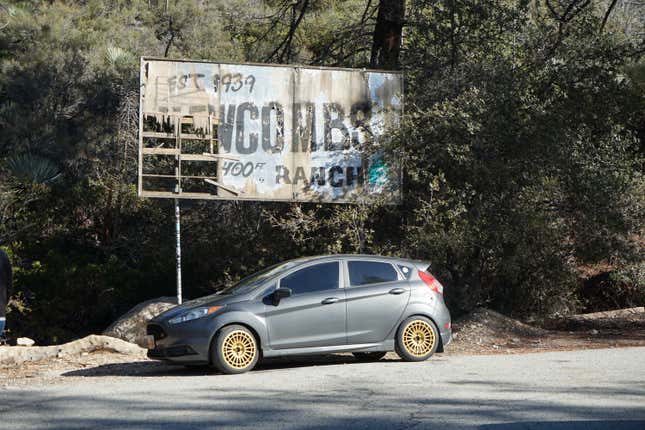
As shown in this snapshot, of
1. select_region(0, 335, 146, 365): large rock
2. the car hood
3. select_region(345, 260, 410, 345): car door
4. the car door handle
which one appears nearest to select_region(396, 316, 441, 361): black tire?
select_region(345, 260, 410, 345): car door

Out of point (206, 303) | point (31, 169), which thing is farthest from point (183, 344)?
point (31, 169)

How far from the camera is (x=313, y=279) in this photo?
476 inches

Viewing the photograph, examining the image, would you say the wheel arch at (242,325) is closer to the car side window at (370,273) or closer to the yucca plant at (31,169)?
the car side window at (370,273)

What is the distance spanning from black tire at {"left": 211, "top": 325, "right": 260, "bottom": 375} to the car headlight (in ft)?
0.99

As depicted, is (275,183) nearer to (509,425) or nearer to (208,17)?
(509,425)

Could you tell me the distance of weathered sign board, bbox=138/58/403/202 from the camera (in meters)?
17.0

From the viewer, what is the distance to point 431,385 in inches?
381

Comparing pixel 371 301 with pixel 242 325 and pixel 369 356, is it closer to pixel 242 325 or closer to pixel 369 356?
pixel 369 356

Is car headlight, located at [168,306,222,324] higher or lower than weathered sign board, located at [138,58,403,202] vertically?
lower

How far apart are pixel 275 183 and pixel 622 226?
6.59 metres

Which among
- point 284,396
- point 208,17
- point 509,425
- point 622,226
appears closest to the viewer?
point 509,425

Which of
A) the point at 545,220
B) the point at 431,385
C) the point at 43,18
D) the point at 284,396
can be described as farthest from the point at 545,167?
the point at 43,18

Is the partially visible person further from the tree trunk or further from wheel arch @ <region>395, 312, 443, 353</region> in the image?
the tree trunk

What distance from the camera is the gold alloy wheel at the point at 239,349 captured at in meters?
11.4
